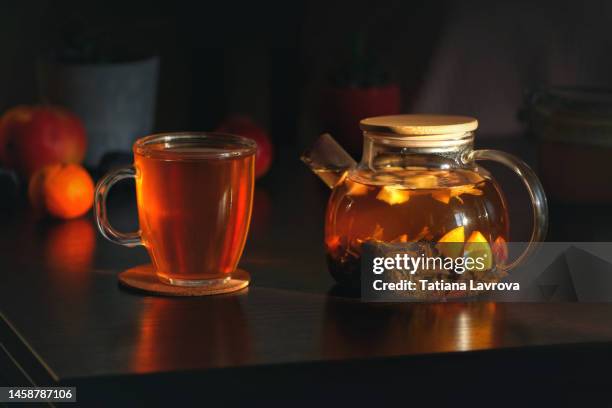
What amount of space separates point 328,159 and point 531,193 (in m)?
0.19

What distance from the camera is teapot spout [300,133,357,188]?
101 cm

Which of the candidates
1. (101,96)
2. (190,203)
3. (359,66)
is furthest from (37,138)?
(190,203)

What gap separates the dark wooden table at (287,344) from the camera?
2.57 feet

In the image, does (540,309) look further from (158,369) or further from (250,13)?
(250,13)

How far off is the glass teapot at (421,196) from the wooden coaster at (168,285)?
0.09 meters

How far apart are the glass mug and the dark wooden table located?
0.11 ft

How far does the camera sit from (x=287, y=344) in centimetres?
83

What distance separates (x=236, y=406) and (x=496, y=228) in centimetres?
28

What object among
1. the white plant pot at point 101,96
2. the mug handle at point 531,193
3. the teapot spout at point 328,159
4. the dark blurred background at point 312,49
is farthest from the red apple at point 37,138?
the mug handle at point 531,193

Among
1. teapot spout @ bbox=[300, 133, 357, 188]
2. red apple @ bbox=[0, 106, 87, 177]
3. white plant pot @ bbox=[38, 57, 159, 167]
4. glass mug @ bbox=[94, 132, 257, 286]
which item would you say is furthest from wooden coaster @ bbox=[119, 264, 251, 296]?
white plant pot @ bbox=[38, 57, 159, 167]

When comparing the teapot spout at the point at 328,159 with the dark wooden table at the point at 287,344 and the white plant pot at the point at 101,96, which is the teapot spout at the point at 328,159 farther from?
the white plant pot at the point at 101,96

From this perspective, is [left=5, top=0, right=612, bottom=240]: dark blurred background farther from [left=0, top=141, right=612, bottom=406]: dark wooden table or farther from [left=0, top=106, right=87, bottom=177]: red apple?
[left=0, top=141, right=612, bottom=406]: dark wooden table

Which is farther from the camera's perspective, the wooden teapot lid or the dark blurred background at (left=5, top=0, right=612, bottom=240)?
the dark blurred background at (left=5, top=0, right=612, bottom=240)

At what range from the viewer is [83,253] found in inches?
44.1
